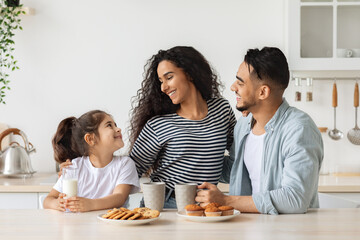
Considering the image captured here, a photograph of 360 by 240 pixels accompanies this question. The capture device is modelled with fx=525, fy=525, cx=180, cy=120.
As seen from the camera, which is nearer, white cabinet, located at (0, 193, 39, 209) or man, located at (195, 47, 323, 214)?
man, located at (195, 47, 323, 214)

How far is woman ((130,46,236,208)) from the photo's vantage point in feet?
6.91

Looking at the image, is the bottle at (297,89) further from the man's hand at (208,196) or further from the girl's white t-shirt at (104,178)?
the man's hand at (208,196)

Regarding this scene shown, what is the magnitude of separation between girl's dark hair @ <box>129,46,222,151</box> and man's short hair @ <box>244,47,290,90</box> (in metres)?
0.32

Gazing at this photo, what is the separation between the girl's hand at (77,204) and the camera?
5.64 feet

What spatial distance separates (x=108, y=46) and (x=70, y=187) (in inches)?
74.2

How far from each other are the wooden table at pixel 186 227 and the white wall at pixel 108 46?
1781mm

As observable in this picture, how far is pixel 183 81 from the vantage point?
7.09 feet

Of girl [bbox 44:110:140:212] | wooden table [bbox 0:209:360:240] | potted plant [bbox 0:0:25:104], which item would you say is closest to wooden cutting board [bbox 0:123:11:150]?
potted plant [bbox 0:0:25:104]

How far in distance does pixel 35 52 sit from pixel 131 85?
26.2 inches

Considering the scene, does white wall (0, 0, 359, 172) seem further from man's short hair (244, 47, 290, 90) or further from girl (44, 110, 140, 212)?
man's short hair (244, 47, 290, 90)

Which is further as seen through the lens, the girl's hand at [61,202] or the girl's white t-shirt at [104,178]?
the girl's white t-shirt at [104,178]

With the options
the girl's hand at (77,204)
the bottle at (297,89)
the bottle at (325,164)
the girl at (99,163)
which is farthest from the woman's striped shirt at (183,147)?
the bottle at (325,164)

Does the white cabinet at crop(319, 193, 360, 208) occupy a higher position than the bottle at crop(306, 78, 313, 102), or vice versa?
the bottle at crop(306, 78, 313, 102)

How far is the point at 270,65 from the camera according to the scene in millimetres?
1911
